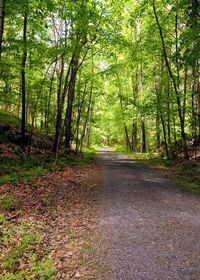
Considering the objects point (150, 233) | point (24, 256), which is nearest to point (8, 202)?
point (24, 256)

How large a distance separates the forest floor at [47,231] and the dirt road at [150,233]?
16.2 inches

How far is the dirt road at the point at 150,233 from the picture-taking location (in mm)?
4035

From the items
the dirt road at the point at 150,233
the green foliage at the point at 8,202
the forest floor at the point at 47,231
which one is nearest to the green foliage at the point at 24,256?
the forest floor at the point at 47,231

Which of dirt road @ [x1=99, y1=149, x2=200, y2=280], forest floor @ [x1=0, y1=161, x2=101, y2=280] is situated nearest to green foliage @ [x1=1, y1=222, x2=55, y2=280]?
forest floor @ [x1=0, y1=161, x2=101, y2=280]

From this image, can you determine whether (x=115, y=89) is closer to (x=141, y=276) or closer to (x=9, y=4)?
(x=9, y=4)

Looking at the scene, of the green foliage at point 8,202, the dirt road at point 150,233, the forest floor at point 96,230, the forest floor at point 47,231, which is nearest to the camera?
the dirt road at point 150,233

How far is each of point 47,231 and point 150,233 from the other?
222 centimetres

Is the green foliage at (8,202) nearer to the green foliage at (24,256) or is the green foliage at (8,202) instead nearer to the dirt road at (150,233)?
the green foliage at (24,256)

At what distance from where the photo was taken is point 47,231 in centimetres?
576

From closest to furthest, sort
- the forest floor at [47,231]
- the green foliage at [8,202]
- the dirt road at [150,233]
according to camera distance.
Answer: the dirt road at [150,233], the forest floor at [47,231], the green foliage at [8,202]

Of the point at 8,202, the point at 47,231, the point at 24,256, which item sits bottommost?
the point at 24,256

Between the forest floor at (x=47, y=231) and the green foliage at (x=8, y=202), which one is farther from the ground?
the green foliage at (x=8, y=202)

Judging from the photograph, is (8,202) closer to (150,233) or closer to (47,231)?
(47,231)

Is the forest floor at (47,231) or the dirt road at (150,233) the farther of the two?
the forest floor at (47,231)
